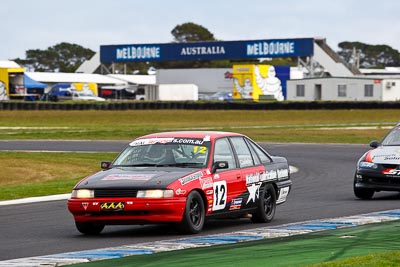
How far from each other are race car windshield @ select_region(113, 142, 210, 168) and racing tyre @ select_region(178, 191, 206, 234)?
59 centimetres

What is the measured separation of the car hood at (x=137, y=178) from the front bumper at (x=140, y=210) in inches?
7.0

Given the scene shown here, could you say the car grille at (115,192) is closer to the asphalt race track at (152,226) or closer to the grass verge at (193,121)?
the asphalt race track at (152,226)

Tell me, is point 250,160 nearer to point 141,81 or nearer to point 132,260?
point 132,260

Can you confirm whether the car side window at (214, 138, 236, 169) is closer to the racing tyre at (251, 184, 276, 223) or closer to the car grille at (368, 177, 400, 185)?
the racing tyre at (251, 184, 276, 223)

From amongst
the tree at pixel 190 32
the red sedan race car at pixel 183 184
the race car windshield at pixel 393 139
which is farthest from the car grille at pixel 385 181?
the tree at pixel 190 32

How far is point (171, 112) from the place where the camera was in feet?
216

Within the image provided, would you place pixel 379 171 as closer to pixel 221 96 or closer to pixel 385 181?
pixel 385 181

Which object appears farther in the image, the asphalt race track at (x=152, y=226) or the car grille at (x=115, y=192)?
the car grille at (x=115, y=192)

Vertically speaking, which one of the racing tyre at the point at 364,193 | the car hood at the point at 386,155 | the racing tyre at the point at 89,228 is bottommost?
the racing tyre at the point at 364,193

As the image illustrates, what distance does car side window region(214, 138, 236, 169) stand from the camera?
13.9 m

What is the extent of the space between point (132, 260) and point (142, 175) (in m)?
2.54

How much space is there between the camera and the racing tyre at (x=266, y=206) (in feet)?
47.5

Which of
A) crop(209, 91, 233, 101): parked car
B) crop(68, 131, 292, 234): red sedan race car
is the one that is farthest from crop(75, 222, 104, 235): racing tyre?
crop(209, 91, 233, 101): parked car

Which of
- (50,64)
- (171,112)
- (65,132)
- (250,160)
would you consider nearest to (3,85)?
(171,112)
